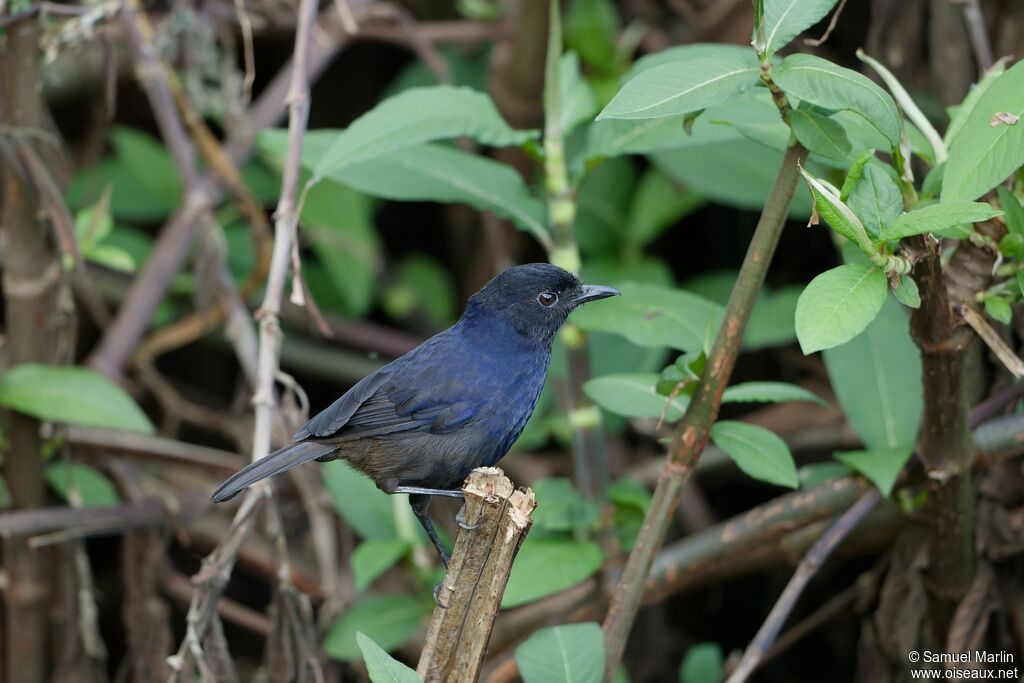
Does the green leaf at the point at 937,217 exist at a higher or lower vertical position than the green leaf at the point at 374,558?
lower

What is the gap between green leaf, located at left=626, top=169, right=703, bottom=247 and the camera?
473cm

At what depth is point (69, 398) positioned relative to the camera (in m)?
3.35

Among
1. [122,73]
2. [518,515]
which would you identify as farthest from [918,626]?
[122,73]

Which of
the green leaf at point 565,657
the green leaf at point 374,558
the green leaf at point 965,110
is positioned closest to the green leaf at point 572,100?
the green leaf at point 965,110

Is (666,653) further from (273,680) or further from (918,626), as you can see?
(273,680)

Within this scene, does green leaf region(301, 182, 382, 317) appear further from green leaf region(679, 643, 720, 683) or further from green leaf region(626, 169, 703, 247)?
green leaf region(679, 643, 720, 683)

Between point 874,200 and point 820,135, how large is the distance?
19cm

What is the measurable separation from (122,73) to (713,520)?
140 inches

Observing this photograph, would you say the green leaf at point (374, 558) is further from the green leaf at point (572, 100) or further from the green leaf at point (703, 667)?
the green leaf at point (572, 100)

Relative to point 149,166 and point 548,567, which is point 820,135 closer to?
point 548,567

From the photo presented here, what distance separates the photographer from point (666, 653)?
15.5 ft

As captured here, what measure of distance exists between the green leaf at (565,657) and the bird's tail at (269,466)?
82cm

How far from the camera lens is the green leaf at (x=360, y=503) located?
370 cm

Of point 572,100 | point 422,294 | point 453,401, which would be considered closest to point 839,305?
point 453,401
